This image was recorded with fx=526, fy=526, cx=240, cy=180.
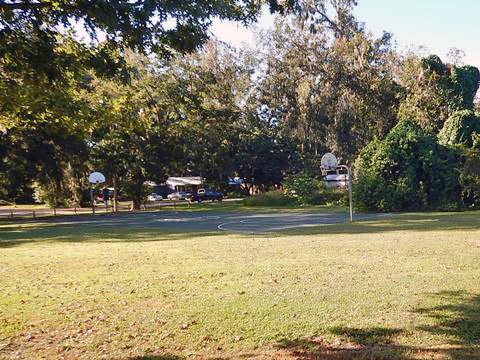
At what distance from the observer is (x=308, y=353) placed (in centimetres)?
562

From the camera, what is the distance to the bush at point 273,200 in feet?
139

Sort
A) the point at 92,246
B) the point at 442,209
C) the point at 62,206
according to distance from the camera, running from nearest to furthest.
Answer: the point at 92,246 < the point at 442,209 < the point at 62,206

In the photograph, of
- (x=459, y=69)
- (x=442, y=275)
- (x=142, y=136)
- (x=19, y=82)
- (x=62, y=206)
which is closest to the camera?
(x=442, y=275)

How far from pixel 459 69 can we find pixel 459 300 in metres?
34.7

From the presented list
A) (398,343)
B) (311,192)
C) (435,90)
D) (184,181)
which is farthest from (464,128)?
(184,181)

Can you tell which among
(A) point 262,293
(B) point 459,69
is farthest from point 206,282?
(B) point 459,69

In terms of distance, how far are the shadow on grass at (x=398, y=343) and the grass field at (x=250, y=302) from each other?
0.04ft

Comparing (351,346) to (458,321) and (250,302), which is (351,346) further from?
(250,302)

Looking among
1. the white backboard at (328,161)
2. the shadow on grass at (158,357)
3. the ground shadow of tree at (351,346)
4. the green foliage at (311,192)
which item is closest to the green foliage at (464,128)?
the white backboard at (328,161)

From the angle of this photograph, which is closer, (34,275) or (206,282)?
(206,282)

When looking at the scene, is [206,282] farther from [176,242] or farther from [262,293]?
[176,242]

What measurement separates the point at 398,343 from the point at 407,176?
84.1 feet

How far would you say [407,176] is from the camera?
3012 centimetres

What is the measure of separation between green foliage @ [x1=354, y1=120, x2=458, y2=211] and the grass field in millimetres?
15154
